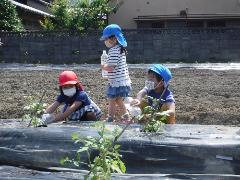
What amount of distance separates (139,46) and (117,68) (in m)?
13.1

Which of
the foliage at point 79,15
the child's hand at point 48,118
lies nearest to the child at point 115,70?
the child's hand at point 48,118

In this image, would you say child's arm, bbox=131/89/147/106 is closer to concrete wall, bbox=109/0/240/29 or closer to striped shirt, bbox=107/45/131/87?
striped shirt, bbox=107/45/131/87

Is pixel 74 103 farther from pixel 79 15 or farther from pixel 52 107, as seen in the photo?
pixel 79 15

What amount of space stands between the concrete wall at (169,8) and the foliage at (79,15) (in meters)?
1.47

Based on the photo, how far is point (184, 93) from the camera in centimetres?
891

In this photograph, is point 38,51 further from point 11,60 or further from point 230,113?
point 230,113

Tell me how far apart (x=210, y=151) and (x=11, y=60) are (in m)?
16.5

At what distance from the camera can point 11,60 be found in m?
19.1

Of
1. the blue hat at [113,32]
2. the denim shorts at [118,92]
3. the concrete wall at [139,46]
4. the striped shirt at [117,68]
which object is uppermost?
the concrete wall at [139,46]

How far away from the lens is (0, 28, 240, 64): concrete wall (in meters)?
18.6

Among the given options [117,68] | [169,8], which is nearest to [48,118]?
[117,68]

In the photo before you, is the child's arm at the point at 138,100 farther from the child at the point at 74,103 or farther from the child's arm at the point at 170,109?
the child at the point at 74,103

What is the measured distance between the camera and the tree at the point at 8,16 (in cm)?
1988

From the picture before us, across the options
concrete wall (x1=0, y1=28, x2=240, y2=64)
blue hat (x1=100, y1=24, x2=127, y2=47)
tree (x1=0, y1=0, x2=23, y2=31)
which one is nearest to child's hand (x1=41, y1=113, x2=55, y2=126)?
blue hat (x1=100, y1=24, x2=127, y2=47)
